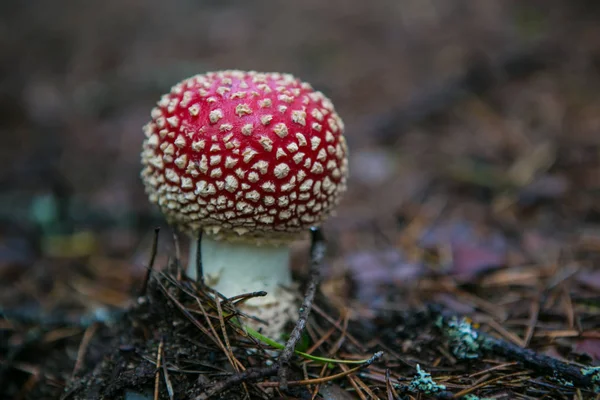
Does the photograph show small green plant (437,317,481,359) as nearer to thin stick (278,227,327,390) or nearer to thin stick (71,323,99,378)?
thin stick (278,227,327,390)

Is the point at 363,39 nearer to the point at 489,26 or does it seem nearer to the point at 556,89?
the point at 489,26

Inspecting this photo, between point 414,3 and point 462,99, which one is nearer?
point 462,99

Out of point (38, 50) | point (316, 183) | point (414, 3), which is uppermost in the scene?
point (414, 3)

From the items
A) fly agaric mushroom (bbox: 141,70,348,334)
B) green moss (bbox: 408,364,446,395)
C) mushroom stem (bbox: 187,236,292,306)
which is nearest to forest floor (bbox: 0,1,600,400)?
green moss (bbox: 408,364,446,395)

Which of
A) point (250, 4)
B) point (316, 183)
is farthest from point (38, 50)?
point (316, 183)

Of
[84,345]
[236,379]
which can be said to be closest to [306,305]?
[236,379]
